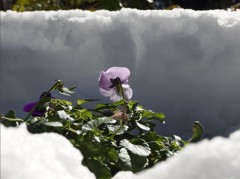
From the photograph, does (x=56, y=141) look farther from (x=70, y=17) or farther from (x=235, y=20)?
(x=70, y=17)

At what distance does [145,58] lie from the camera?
64.2 inches

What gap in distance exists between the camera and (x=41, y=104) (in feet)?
4.17

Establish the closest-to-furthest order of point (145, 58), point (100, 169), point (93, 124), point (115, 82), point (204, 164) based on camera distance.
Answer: point (204, 164)
point (100, 169)
point (93, 124)
point (115, 82)
point (145, 58)

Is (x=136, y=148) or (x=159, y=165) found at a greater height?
(x=159, y=165)

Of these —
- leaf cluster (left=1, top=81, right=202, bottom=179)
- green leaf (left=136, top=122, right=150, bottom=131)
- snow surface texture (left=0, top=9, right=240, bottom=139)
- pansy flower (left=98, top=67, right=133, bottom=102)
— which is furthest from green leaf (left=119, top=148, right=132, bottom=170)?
snow surface texture (left=0, top=9, right=240, bottom=139)

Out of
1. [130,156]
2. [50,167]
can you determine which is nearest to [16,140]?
[50,167]

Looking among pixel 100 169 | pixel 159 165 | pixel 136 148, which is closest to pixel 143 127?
pixel 136 148

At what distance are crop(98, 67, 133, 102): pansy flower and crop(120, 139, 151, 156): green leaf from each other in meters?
0.30

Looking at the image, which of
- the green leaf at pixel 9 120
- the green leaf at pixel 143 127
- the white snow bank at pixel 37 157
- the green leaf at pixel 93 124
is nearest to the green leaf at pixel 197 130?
the green leaf at pixel 143 127

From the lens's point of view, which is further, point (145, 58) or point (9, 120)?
point (145, 58)

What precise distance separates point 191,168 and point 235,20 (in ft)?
3.48

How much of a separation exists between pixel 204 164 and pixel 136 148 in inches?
22.7

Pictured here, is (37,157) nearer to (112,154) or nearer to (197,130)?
(112,154)

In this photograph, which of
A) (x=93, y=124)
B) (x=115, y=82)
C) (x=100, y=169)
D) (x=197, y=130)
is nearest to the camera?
(x=100, y=169)
